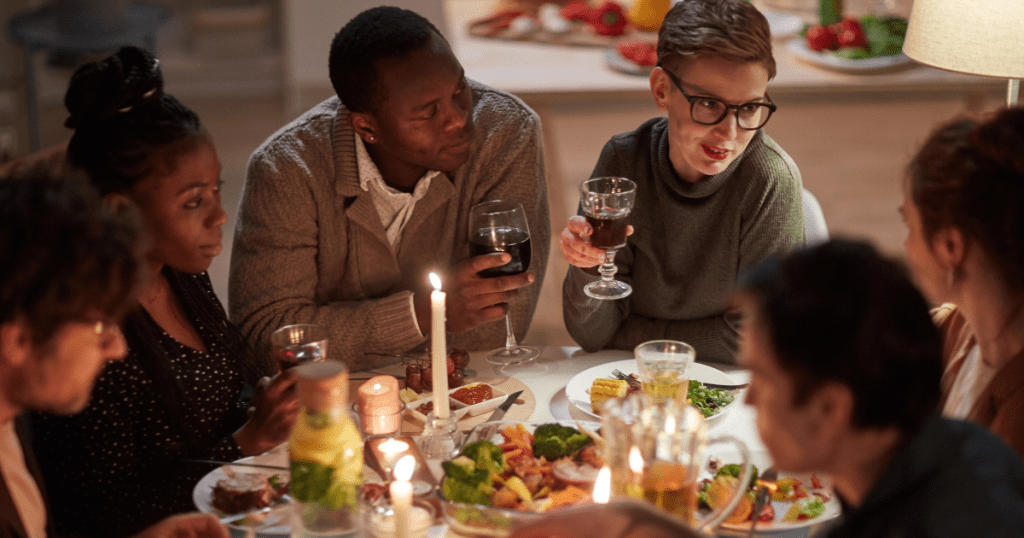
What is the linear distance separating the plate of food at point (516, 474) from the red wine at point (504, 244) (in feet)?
1.32

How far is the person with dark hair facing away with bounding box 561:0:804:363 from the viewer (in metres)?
2.02

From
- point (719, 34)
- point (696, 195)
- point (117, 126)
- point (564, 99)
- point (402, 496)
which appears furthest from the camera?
point (564, 99)

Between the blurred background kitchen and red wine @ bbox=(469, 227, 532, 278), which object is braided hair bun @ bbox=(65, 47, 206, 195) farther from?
the blurred background kitchen

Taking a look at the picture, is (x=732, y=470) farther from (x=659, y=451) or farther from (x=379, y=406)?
(x=379, y=406)

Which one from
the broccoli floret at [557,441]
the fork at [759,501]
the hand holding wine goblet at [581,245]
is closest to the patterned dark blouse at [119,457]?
the broccoli floret at [557,441]

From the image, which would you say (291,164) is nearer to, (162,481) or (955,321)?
(162,481)

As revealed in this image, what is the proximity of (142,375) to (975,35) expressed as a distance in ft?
7.11

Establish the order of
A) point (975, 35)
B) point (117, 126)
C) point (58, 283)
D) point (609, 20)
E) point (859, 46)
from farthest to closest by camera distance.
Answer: point (609, 20) < point (859, 46) < point (975, 35) < point (117, 126) < point (58, 283)

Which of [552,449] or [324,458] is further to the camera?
[552,449]

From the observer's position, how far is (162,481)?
5.39 feet

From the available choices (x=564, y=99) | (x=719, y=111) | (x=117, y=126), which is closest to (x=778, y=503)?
(x=719, y=111)

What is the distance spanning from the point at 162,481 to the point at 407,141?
2.94 ft

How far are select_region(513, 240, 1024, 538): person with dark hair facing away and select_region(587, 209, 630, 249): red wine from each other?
81 centimetres

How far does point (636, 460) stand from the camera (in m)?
1.19
